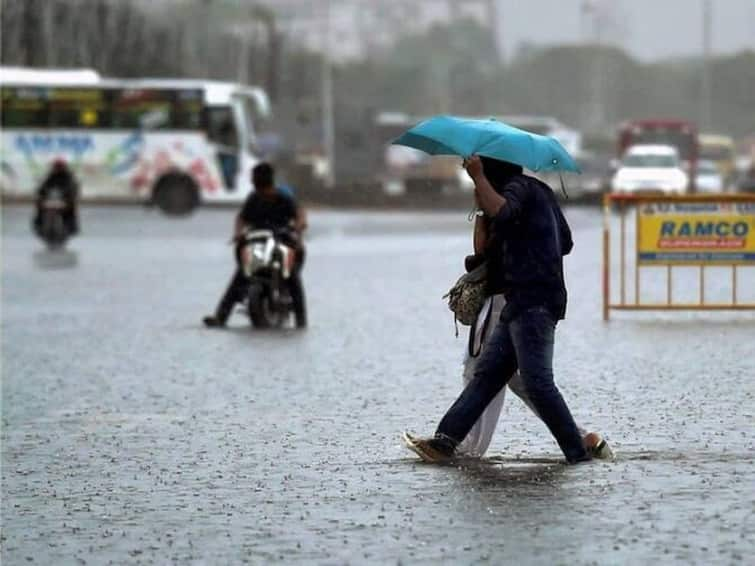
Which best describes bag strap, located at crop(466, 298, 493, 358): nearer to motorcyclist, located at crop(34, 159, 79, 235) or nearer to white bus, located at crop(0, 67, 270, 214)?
motorcyclist, located at crop(34, 159, 79, 235)

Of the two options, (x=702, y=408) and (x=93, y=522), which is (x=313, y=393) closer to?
(x=702, y=408)

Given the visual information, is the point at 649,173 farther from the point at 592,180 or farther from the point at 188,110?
the point at 592,180

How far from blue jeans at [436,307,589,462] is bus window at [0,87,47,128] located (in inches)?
1784

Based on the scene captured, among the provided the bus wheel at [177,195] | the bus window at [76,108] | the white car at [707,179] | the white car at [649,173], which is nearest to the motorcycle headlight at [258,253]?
the white car at [649,173]

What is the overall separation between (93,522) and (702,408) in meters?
4.58

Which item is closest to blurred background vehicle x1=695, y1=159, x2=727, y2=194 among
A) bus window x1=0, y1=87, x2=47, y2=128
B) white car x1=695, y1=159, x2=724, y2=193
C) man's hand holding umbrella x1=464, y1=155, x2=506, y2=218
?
white car x1=695, y1=159, x2=724, y2=193

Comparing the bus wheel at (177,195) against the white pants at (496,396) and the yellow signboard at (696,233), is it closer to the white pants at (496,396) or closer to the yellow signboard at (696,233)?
the yellow signboard at (696,233)

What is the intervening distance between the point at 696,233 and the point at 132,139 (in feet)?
117

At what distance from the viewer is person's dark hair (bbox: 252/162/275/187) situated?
65.8ft

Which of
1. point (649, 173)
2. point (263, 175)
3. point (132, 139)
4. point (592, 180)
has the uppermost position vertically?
point (263, 175)

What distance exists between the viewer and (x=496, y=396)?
35.3ft

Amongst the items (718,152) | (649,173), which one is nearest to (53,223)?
(649,173)

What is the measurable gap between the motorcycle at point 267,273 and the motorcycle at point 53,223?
692 inches

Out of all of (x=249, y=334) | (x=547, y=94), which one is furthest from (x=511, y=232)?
(x=547, y=94)
